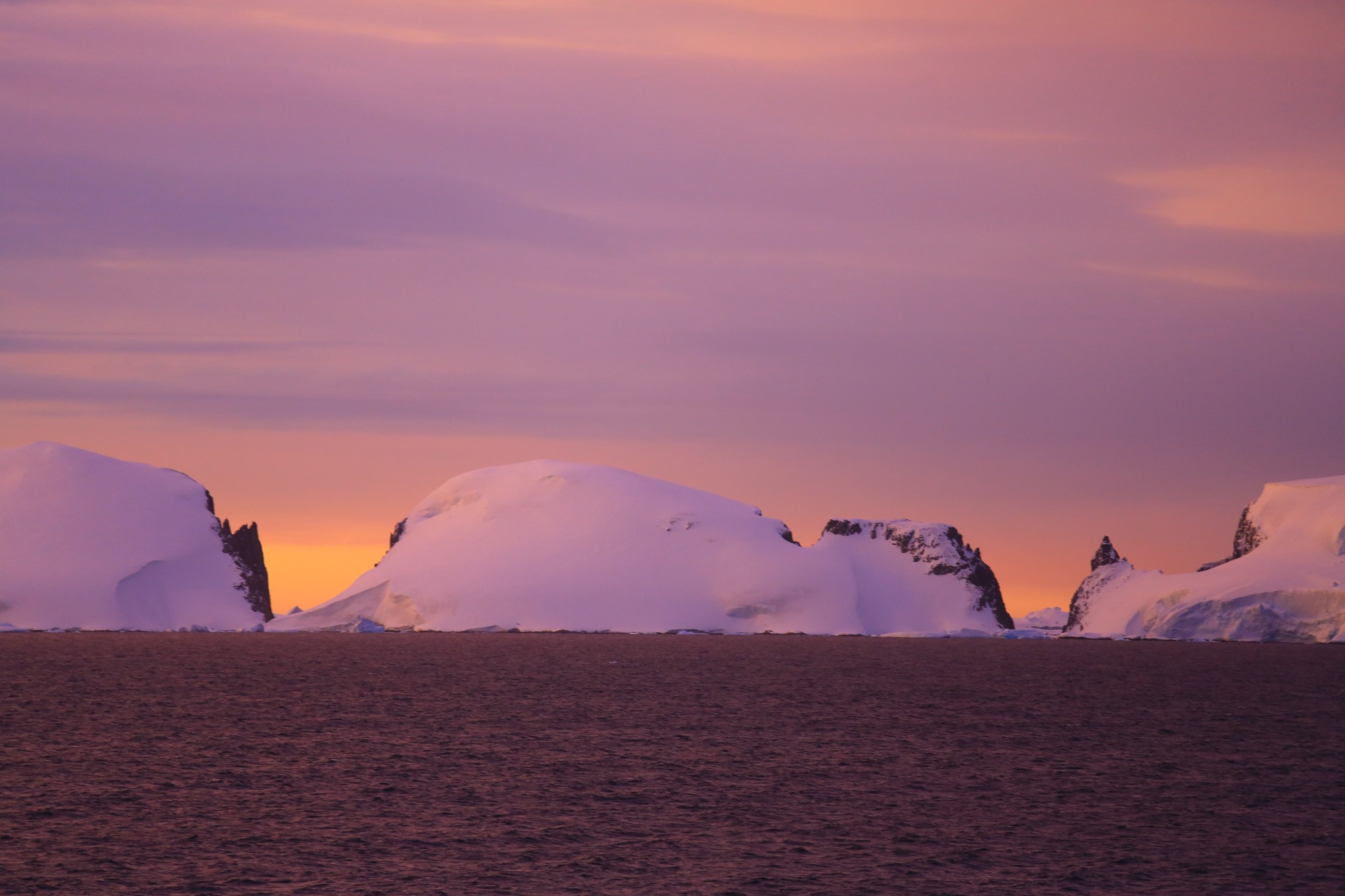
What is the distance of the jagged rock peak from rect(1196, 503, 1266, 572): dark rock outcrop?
10.8 m

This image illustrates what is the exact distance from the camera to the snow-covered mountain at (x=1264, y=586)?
146 metres

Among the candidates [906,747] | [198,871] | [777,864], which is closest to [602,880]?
[777,864]

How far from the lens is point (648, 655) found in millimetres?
129000

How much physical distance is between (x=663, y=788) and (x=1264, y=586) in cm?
12515

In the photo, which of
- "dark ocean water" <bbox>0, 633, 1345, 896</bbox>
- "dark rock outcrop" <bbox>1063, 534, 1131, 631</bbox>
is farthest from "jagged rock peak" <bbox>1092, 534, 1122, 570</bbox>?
"dark ocean water" <bbox>0, 633, 1345, 896</bbox>

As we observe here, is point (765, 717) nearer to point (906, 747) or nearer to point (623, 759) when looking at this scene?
point (906, 747)

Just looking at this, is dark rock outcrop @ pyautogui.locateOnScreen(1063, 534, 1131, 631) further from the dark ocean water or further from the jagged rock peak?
the dark ocean water

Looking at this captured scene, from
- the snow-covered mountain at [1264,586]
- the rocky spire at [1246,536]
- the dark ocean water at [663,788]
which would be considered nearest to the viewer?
the dark ocean water at [663,788]

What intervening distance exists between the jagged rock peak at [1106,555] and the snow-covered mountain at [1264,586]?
16.5 feet

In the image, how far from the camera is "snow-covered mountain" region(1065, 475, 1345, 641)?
14650 cm

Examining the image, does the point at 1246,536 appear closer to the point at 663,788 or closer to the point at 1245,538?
the point at 1245,538

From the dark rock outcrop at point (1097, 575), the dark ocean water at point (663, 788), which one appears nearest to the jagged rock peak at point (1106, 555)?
the dark rock outcrop at point (1097, 575)

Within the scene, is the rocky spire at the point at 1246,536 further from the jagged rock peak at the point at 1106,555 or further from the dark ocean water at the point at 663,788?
the dark ocean water at the point at 663,788

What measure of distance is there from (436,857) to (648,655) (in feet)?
328
